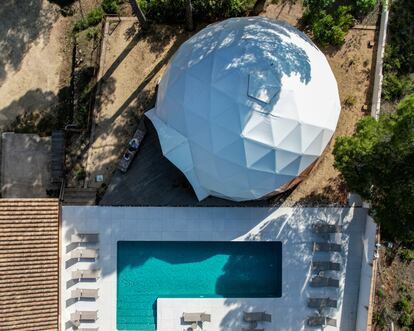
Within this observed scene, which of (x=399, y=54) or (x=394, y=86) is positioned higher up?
(x=399, y=54)

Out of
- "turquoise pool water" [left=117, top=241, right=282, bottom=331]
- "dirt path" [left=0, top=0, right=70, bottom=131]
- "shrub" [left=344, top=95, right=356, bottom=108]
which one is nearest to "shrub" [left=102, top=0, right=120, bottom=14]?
"dirt path" [left=0, top=0, right=70, bottom=131]

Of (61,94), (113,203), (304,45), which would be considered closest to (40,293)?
(113,203)

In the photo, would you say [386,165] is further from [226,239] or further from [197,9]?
[197,9]

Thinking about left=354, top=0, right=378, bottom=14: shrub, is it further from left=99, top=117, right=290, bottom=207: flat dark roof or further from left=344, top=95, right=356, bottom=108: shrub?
left=99, top=117, right=290, bottom=207: flat dark roof

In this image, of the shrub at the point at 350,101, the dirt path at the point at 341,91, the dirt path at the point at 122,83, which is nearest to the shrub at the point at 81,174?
the dirt path at the point at 122,83

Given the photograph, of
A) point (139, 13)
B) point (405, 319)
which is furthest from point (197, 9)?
point (405, 319)

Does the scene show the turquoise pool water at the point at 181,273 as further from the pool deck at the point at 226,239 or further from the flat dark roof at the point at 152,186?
the flat dark roof at the point at 152,186
